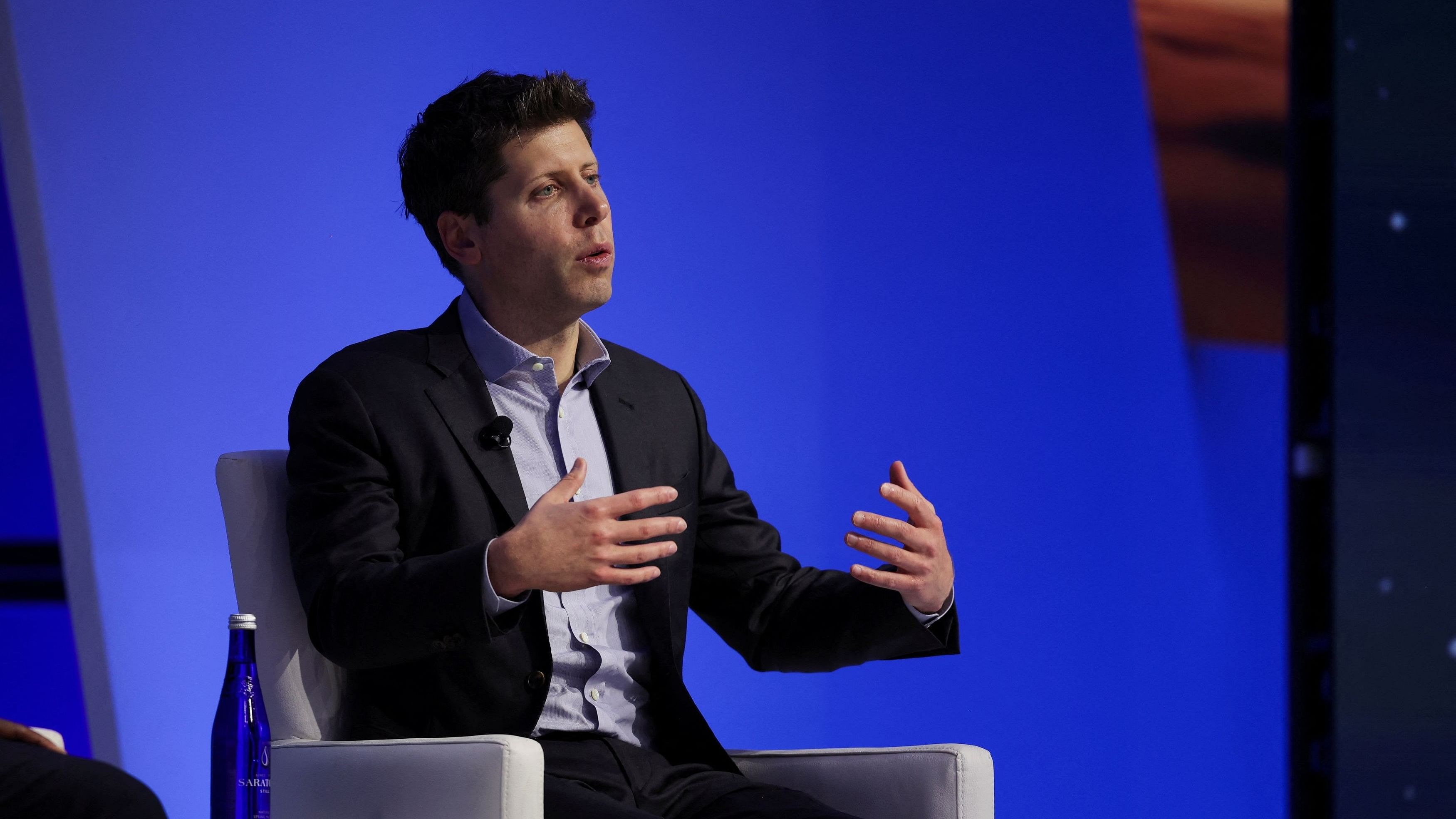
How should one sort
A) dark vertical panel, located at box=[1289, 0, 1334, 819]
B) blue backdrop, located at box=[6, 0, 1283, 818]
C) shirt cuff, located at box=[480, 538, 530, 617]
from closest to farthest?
1. shirt cuff, located at box=[480, 538, 530, 617]
2. dark vertical panel, located at box=[1289, 0, 1334, 819]
3. blue backdrop, located at box=[6, 0, 1283, 818]

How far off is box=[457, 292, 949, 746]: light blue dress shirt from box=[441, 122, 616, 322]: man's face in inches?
2.9

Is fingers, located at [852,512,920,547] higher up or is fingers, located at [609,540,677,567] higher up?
fingers, located at [609,540,677,567]

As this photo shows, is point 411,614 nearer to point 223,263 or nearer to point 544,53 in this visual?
point 223,263

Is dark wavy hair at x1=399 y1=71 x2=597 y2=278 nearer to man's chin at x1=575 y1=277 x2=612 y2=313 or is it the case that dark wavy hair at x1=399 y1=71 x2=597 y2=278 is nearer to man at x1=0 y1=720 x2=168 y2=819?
man's chin at x1=575 y1=277 x2=612 y2=313

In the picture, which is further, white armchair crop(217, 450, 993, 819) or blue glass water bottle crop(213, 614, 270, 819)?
blue glass water bottle crop(213, 614, 270, 819)

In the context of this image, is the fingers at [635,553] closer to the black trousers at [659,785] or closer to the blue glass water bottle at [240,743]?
the black trousers at [659,785]

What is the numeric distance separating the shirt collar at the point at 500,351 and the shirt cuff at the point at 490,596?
1.37 ft

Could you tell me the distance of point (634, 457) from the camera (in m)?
2.09

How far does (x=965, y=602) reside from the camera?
3.60m

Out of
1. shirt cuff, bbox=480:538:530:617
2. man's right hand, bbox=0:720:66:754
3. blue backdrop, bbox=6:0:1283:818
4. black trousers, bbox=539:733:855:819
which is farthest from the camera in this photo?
blue backdrop, bbox=6:0:1283:818

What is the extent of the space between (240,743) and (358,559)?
268 millimetres

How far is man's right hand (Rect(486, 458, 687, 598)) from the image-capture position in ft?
5.34

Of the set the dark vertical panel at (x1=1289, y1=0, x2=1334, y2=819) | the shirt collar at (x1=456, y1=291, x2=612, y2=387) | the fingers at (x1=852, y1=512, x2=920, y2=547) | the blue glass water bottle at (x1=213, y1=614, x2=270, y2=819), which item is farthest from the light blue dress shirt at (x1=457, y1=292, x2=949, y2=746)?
the dark vertical panel at (x1=1289, y1=0, x2=1334, y2=819)

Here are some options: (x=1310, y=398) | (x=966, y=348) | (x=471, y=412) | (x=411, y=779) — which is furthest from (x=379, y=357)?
(x=966, y=348)
